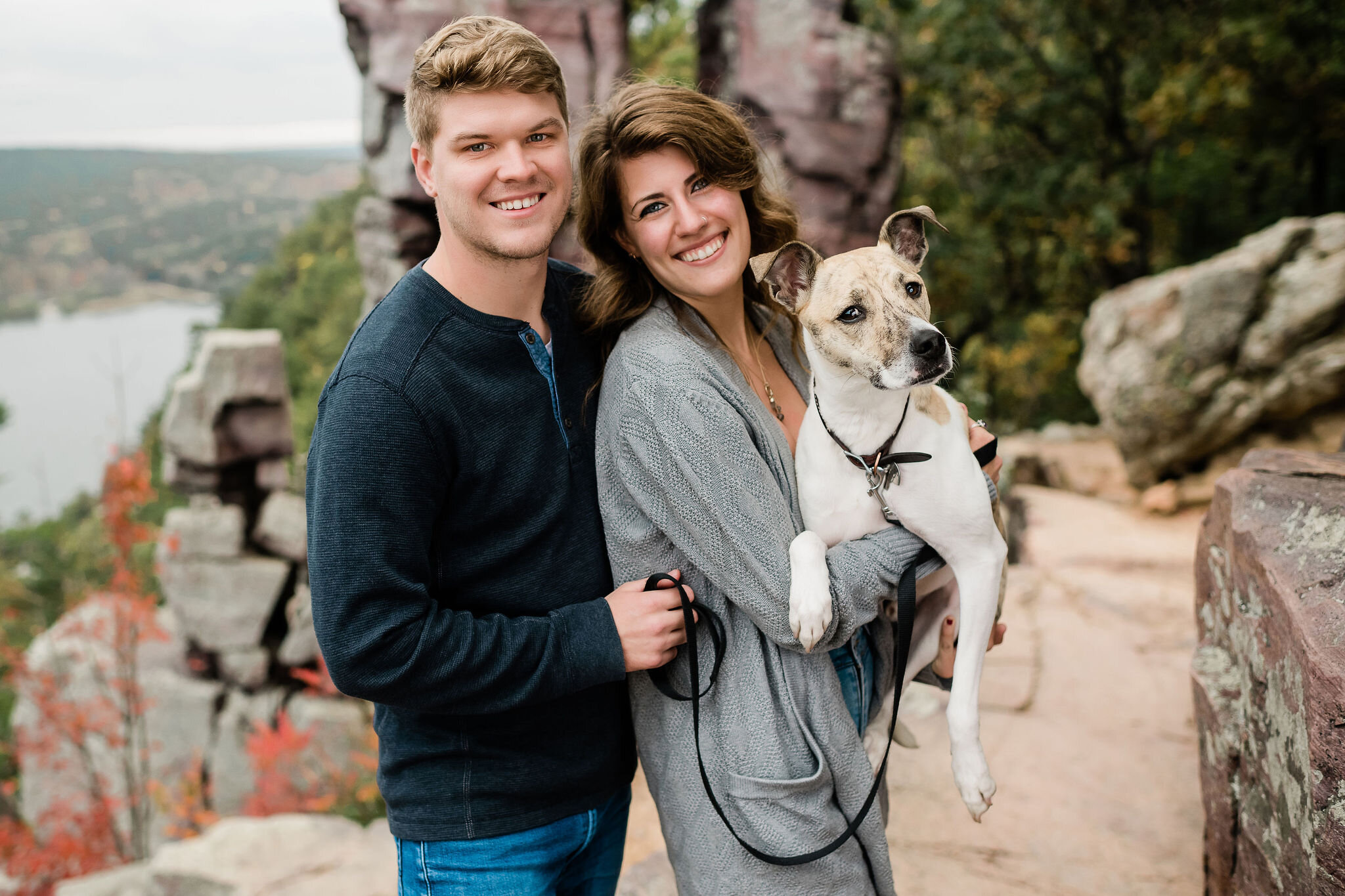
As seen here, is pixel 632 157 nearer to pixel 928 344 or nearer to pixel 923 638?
pixel 928 344

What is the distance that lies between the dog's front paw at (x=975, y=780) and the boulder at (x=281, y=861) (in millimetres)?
3055

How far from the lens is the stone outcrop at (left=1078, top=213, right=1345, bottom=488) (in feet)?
23.3

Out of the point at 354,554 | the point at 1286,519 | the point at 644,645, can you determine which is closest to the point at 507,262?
the point at 354,554

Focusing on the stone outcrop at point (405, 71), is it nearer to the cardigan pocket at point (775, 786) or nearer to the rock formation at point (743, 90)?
the rock formation at point (743, 90)

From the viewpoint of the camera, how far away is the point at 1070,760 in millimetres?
4250

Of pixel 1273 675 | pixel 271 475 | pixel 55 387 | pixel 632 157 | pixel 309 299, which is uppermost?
pixel 309 299

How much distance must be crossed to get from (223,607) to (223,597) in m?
0.08

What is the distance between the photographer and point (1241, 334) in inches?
297

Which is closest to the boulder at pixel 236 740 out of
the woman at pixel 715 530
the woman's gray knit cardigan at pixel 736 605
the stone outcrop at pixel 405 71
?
the stone outcrop at pixel 405 71

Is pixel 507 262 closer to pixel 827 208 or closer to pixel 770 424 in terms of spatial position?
pixel 770 424

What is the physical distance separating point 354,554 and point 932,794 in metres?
3.41

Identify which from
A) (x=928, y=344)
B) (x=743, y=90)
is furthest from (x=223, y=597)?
(x=928, y=344)

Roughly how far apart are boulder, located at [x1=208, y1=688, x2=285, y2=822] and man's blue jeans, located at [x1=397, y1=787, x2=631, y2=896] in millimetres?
6862

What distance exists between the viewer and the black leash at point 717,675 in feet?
5.58
